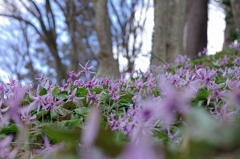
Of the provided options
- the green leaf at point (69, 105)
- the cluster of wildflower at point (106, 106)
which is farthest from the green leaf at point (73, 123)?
the green leaf at point (69, 105)

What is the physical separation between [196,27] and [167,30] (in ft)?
13.8

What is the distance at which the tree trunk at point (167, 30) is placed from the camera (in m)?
6.28

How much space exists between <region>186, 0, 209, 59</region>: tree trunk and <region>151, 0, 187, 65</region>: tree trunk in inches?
103

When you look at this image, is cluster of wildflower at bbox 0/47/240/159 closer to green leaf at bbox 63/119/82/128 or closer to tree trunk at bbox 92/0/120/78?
green leaf at bbox 63/119/82/128

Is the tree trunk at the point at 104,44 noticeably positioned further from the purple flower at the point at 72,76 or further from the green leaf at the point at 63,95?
the green leaf at the point at 63,95

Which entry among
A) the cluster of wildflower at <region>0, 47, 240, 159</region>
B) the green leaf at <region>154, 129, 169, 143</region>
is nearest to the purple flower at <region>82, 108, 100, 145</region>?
the cluster of wildflower at <region>0, 47, 240, 159</region>

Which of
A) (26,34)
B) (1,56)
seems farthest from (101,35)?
(1,56)

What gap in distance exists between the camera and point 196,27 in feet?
A: 35.8

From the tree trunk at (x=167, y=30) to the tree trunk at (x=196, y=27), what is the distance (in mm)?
2611

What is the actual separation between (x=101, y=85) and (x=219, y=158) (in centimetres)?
154

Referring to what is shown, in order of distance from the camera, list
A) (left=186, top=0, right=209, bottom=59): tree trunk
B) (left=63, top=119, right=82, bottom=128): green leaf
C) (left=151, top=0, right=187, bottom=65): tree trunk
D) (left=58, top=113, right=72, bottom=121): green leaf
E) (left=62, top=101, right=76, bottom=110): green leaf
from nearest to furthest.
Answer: (left=63, top=119, right=82, bottom=128): green leaf, (left=58, top=113, right=72, bottom=121): green leaf, (left=62, top=101, right=76, bottom=110): green leaf, (left=151, top=0, right=187, bottom=65): tree trunk, (left=186, top=0, right=209, bottom=59): tree trunk

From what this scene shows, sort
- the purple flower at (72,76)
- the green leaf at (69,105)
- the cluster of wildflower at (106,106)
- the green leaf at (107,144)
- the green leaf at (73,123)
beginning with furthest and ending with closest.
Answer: the purple flower at (72,76) < the green leaf at (69,105) < the green leaf at (73,123) < the cluster of wildflower at (106,106) < the green leaf at (107,144)

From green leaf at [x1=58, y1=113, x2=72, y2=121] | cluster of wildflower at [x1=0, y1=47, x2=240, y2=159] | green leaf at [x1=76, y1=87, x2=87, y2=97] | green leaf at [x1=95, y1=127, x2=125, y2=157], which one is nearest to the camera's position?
green leaf at [x1=95, y1=127, x2=125, y2=157]

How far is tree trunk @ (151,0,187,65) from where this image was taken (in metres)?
6.28
